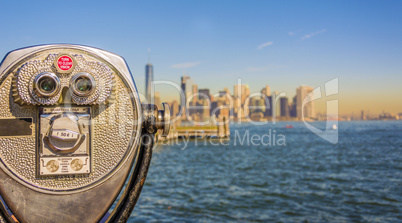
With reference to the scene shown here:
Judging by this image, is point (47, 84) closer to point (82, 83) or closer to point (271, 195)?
point (82, 83)

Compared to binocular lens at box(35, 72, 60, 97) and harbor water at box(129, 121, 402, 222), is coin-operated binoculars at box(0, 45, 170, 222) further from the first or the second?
harbor water at box(129, 121, 402, 222)

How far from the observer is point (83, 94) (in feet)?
5.02

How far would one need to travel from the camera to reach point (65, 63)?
5.08 feet

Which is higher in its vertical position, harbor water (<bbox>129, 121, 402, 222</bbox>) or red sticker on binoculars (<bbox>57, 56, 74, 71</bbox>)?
red sticker on binoculars (<bbox>57, 56, 74, 71</bbox>)

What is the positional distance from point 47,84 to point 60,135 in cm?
21

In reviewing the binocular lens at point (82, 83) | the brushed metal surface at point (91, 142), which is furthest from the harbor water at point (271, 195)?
the binocular lens at point (82, 83)

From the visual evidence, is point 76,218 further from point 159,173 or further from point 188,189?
point 159,173

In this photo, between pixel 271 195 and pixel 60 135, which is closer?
pixel 60 135

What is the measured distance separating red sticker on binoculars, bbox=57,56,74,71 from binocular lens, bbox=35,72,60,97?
48 mm

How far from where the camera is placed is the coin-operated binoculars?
1519 millimetres

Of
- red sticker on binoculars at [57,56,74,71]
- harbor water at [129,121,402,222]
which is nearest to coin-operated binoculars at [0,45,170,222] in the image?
red sticker on binoculars at [57,56,74,71]

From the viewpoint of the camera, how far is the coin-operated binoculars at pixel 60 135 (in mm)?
1519

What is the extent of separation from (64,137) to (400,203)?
499 inches

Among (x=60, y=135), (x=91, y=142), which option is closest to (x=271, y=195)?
(x=91, y=142)
